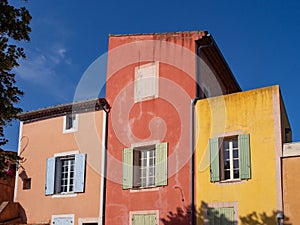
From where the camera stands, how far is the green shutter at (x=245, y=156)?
599 inches

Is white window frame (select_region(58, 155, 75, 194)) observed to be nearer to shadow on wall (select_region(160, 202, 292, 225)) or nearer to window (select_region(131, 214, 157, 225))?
window (select_region(131, 214, 157, 225))

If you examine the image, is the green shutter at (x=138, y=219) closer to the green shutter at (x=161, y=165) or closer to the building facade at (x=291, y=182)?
the green shutter at (x=161, y=165)

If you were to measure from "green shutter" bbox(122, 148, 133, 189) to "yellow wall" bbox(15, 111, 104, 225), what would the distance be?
45.6 inches

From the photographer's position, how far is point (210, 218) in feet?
51.1

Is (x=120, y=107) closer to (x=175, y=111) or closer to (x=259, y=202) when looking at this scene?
(x=175, y=111)

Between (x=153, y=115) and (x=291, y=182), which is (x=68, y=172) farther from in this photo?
(x=291, y=182)

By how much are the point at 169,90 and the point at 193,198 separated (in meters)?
4.17

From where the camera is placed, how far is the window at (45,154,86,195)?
18969 mm

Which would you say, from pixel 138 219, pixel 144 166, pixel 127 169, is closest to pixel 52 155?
pixel 127 169

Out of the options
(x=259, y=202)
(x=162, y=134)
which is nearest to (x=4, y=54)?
(x=162, y=134)

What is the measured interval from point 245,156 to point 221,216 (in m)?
2.04

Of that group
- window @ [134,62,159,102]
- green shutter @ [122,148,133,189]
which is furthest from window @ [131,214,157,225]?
window @ [134,62,159,102]

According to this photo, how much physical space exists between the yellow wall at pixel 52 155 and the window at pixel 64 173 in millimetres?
253

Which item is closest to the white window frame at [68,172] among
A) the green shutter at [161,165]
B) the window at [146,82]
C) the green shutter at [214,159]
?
the window at [146,82]
